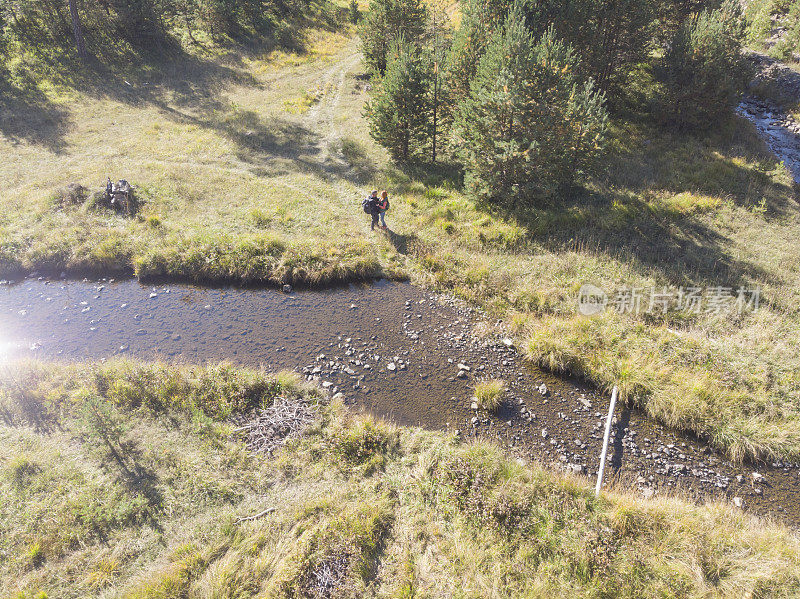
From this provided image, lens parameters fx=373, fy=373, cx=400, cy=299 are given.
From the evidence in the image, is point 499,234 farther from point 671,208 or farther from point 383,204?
point 671,208

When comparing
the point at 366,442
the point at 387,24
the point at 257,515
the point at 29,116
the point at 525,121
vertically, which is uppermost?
the point at 387,24

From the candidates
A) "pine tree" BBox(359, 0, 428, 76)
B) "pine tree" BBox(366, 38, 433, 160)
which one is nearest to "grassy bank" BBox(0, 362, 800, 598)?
"pine tree" BBox(366, 38, 433, 160)

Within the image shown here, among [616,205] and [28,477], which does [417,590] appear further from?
[616,205]

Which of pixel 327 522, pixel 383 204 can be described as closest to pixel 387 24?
pixel 383 204

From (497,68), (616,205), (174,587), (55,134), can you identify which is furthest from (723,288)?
(55,134)

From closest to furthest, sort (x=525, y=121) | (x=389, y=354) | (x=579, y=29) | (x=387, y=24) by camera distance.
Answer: (x=389, y=354) → (x=525, y=121) → (x=579, y=29) → (x=387, y=24)

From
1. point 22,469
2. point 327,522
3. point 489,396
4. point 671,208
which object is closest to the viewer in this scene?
point 327,522
